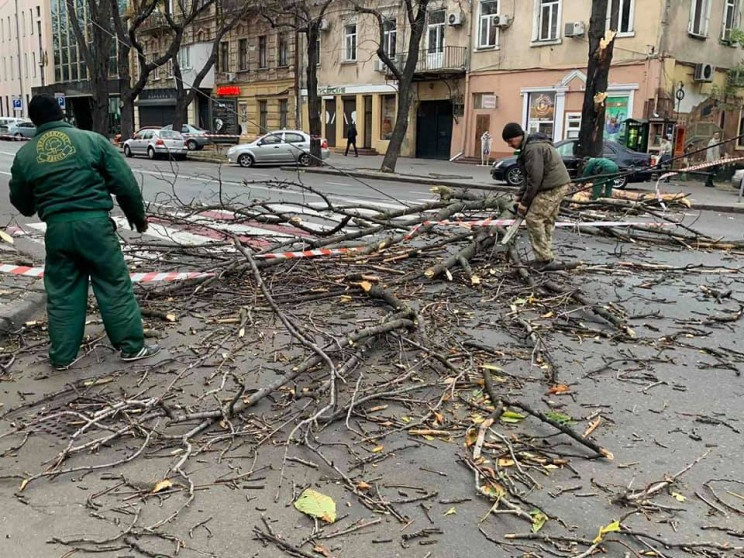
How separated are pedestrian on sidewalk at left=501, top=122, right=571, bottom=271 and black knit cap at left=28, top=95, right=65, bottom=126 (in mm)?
4565

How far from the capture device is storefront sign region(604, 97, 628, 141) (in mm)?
25562

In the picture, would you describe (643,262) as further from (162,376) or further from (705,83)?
(705,83)

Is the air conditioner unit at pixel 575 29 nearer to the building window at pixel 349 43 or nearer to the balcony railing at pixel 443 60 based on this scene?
the balcony railing at pixel 443 60

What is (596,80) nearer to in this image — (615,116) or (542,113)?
(615,116)

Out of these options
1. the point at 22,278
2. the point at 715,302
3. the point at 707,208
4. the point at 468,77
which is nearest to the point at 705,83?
the point at 468,77

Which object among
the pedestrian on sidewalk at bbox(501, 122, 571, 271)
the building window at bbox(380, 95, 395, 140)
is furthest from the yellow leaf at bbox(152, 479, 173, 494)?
the building window at bbox(380, 95, 395, 140)

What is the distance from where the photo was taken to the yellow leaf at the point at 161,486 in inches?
134

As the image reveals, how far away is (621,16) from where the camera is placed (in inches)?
990

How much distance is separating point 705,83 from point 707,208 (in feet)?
38.0

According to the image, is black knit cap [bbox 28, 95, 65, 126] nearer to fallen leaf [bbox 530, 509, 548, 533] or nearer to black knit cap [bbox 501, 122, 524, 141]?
fallen leaf [bbox 530, 509, 548, 533]

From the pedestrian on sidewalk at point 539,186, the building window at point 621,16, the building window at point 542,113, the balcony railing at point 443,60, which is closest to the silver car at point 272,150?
the balcony railing at point 443,60

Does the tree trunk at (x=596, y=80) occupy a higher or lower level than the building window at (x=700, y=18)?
lower

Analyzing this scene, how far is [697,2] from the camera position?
25406 millimetres

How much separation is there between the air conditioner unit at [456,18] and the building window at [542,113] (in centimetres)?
483
